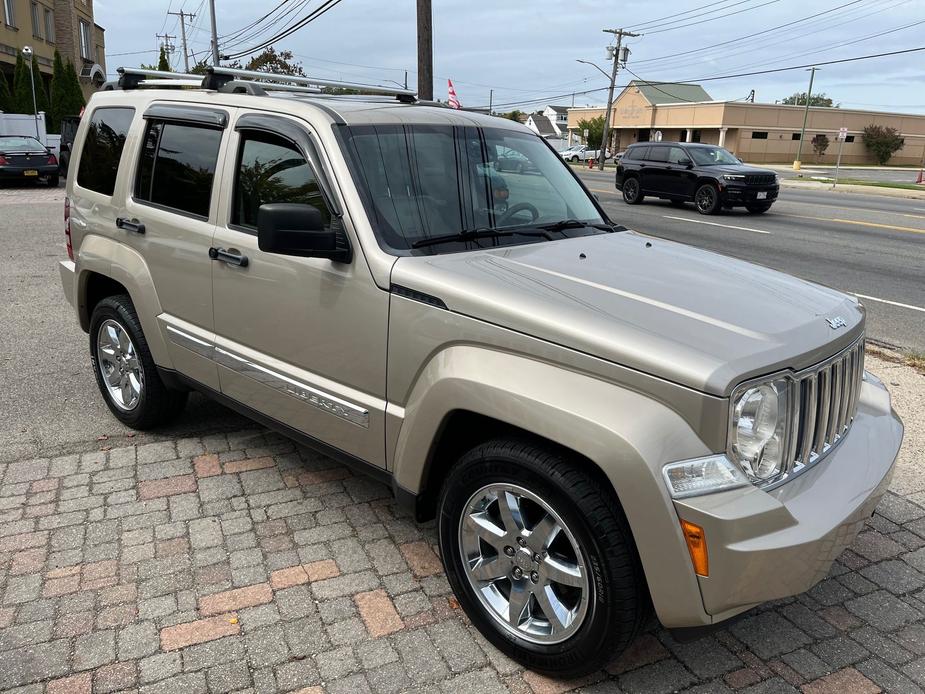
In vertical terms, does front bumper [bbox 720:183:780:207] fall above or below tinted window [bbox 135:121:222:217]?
below

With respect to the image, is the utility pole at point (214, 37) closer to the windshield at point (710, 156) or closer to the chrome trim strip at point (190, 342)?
the windshield at point (710, 156)

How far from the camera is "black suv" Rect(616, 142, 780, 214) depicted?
1859cm

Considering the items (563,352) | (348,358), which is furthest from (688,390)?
(348,358)

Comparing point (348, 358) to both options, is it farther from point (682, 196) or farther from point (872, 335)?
point (682, 196)

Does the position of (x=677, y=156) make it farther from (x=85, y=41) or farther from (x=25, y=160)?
(x=85, y=41)

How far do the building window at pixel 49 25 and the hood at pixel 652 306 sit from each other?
4949 cm

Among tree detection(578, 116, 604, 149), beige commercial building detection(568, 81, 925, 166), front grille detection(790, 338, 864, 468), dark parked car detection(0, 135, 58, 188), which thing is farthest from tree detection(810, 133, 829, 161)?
front grille detection(790, 338, 864, 468)

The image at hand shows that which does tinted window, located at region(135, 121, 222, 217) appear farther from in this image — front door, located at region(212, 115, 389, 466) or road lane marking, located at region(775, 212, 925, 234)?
road lane marking, located at region(775, 212, 925, 234)

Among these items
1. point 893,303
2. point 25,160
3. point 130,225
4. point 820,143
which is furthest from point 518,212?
point 820,143

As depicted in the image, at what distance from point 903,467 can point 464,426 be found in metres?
2.99

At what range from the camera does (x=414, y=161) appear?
11.2 ft

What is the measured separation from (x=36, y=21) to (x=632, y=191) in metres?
36.4

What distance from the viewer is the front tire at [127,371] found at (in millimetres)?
4492

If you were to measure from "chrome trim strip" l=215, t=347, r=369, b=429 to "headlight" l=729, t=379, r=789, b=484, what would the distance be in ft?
4.86
